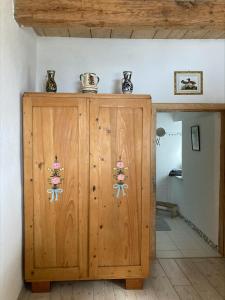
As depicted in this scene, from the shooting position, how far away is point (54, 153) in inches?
103

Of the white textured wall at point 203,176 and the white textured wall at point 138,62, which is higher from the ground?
the white textured wall at point 138,62

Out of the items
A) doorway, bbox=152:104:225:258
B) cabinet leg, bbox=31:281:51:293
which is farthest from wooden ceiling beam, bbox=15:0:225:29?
cabinet leg, bbox=31:281:51:293

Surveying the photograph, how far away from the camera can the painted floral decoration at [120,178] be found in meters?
2.68

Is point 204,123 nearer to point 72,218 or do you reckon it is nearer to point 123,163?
point 123,163

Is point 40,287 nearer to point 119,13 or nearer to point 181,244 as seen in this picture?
point 181,244

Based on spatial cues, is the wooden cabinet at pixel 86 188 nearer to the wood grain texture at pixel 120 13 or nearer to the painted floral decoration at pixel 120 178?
the painted floral decoration at pixel 120 178

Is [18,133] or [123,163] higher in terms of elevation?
[18,133]

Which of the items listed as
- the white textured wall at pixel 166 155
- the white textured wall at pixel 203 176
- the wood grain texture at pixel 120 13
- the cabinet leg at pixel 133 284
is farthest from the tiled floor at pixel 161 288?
the white textured wall at pixel 166 155

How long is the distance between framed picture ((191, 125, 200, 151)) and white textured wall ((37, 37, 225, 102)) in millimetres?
1156

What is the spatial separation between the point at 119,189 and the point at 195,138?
7.75 feet

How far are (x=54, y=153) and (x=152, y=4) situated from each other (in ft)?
4.69

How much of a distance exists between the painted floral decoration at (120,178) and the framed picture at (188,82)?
1.21 meters

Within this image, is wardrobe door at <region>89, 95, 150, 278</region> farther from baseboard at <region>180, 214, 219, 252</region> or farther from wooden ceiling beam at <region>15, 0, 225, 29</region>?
baseboard at <region>180, 214, 219, 252</region>

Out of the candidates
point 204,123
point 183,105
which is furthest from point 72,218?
point 204,123
